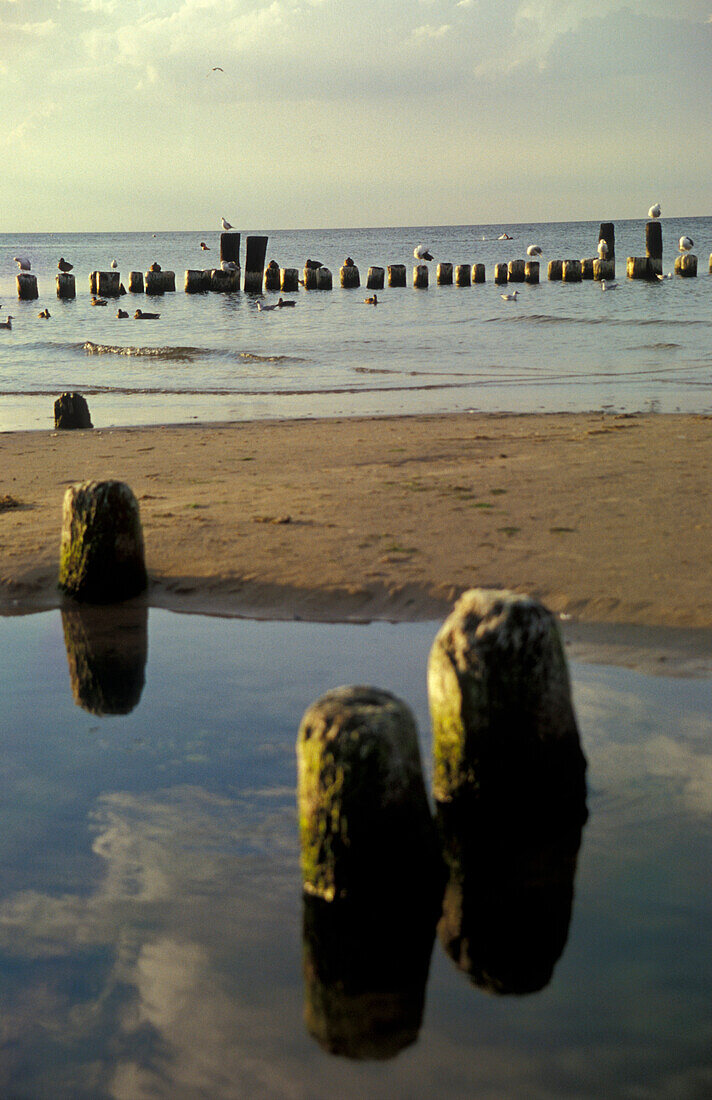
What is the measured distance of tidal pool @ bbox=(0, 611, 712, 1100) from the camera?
2.73 meters

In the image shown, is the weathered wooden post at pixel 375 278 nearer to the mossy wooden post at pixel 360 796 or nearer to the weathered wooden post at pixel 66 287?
the weathered wooden post at pixel 66 287

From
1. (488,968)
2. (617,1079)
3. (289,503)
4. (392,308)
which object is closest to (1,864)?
(488,968)

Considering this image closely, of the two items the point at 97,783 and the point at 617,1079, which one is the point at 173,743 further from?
the point at 617,1079

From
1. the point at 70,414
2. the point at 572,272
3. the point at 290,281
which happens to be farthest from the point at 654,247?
the point at 70,414

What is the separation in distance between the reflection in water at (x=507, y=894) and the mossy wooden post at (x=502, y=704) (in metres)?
0.09

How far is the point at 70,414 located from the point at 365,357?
9.80 m

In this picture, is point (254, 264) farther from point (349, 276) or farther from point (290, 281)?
point (349, 276)

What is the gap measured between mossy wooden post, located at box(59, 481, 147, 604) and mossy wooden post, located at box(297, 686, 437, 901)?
307 centimetres

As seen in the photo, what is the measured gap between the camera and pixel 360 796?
3.13 meters

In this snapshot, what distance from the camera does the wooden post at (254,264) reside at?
4050 cm

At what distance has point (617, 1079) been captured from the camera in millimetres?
2670

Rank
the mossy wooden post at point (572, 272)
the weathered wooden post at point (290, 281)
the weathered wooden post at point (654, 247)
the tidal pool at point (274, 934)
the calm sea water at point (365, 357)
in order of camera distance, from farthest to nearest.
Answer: the mossy wooden post at point (572, 272) → the weathered wooden post at point (654, 247) → the weathered wooden post at point (290, 281) → the calm sea water at point (365, 357) → the tidal pool at point (274, 934)

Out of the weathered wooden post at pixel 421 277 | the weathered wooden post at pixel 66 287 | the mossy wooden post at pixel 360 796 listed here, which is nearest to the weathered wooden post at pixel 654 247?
the weathered wooden post at pixel 421 277

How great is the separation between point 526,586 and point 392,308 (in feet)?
97.2
